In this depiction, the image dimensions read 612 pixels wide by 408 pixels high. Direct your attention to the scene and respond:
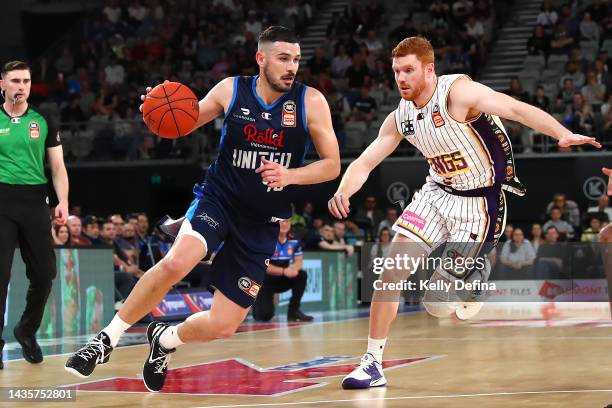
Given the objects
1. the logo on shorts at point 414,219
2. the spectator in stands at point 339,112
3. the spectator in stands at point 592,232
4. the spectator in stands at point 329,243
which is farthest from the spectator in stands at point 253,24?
the logo on shorts at point 414,219

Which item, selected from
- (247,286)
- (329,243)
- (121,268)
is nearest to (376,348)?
(247,286)

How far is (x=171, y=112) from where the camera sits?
644 centimetres

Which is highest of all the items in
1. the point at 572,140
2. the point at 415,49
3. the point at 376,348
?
the point at 415,49

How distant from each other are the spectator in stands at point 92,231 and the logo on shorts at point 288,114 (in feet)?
27.3

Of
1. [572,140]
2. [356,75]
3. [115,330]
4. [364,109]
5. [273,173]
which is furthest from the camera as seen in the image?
[356,75]

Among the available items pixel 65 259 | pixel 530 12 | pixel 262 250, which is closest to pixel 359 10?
pixel 530 12

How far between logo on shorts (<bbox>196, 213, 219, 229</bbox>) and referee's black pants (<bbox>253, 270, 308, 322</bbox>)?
27.0ft

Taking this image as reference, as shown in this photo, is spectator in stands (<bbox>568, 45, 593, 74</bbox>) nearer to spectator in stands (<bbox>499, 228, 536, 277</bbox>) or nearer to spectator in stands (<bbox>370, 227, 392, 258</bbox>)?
spectator in stands (<bbox>499, 228, 536, 277</bbox>)

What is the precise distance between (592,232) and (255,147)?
11.8 m

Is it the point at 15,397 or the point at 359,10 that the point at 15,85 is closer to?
the point at 15,397

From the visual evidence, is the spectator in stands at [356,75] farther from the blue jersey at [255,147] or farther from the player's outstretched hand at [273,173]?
the player's outstretched hand at [273,173]

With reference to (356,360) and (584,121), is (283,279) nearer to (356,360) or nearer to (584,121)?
(356,360)

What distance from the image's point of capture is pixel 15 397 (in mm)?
6699

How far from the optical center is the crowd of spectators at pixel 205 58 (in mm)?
22219
